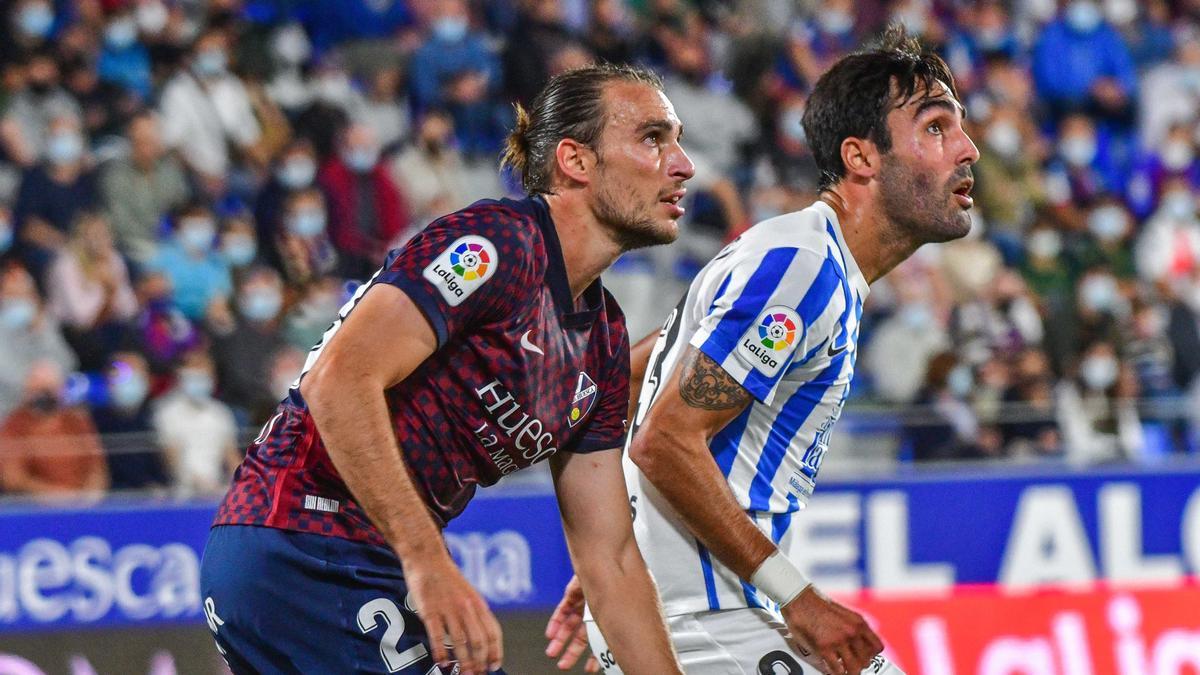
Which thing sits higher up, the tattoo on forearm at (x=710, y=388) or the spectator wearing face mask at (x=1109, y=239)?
the spectator wearing face mask at (x=1109, y=239)

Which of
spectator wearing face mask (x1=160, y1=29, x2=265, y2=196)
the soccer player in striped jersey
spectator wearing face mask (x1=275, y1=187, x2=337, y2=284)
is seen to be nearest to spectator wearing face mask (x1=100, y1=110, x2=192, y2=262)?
spectator wearing face mask (x1=160, y1=29, x2=265, y2=196)

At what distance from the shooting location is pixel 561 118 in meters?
4.18

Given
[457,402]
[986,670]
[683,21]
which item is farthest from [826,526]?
[683,21]

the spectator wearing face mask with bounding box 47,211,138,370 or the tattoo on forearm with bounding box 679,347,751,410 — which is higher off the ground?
the spectator wearing face mask with bounding box 47,211,138,370

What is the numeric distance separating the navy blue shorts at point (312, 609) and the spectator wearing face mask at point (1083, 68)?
43.0 ft

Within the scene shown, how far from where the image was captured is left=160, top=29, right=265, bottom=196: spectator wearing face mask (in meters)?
12.0

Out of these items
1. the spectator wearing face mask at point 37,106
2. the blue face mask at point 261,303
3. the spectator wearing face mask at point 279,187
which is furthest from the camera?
the spectator wearing face mask at point 279,187

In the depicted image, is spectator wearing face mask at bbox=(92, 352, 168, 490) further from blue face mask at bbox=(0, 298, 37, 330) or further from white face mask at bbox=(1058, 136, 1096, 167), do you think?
white face mask at bbox=(1058, 136, 1096, 167)

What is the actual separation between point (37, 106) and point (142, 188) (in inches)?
39.9

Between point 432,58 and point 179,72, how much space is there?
200 centimetres

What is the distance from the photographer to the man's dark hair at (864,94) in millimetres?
4812

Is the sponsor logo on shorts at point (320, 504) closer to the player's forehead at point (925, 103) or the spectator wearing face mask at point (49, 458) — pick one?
the player's forehead at point (925, 103)

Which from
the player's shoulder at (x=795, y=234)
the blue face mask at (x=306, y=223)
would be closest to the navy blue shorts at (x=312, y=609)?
the player's shoulder at (x=795, y=234)

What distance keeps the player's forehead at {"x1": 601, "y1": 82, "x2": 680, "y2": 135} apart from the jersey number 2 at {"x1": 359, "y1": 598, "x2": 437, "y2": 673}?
1.30 meters
